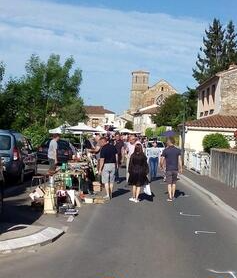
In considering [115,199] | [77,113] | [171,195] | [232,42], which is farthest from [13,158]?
[232,42]

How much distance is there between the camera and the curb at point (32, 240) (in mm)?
8312

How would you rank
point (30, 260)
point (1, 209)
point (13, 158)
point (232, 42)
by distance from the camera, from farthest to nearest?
point (232, 42)
point (13, 158)
point (1, 209)
point (30, 260)

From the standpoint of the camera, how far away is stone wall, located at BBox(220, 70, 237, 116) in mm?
45781

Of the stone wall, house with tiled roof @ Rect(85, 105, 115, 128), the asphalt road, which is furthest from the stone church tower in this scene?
the asphalt road

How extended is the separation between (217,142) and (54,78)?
59.9 ft

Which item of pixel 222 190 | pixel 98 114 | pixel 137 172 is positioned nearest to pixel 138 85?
pixel 98 114

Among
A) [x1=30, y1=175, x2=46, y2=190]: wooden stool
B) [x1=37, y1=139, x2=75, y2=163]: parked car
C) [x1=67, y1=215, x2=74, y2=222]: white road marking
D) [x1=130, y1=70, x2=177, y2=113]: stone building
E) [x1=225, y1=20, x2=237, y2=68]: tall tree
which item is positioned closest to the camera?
[x1=67, y1=215, x2=74, y2=222]: white road marking

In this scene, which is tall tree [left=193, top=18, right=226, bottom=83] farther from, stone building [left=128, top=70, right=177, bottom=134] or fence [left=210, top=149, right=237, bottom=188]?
fence [left=210, top=149, right=237, bottom=188]

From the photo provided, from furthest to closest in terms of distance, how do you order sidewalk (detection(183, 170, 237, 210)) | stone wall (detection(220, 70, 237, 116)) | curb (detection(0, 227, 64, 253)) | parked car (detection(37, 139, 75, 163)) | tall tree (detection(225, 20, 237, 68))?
tall tree (detection(225, 20, 237, 68)), stone wall (detection(220, 70, 237, 116)), parked car (detection(37, 139, 75, 163)), sidewalk (detection(183, 170, 237, 210)), curb (detection(0, 227, 64, 253))

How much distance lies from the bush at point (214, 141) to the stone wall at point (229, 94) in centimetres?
740

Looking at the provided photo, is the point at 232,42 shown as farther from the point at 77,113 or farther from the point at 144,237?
the point at 144,237

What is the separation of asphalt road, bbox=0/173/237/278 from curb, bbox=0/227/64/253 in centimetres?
13

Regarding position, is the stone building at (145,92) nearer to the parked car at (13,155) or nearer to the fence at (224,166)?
the fence at (224,166)

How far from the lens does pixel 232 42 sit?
264 ft
